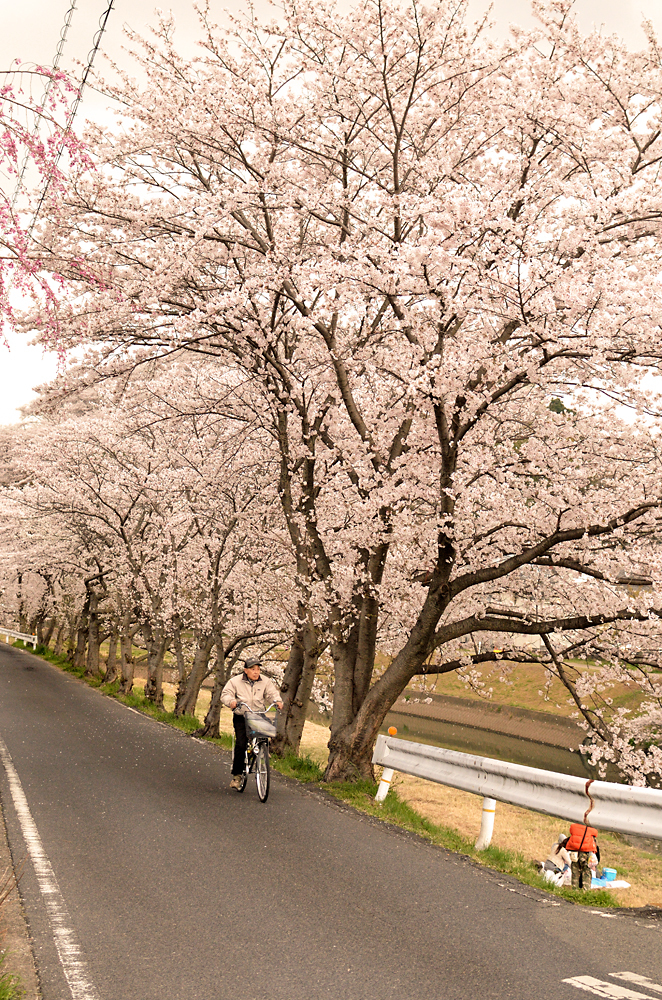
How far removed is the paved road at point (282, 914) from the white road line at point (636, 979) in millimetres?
24

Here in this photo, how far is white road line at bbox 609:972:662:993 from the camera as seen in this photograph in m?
4.69

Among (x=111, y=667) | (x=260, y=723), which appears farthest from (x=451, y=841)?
(x=111, y=667)

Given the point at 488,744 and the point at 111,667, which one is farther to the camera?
the point at 488,744

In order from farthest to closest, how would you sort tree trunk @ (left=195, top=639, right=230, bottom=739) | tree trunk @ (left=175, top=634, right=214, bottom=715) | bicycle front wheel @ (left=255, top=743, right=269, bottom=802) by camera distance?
tree trunk @ (left=175, top=634, right=214, bottom=715) → tree trunk @ (left=195, top=639, right=230, bottom=739) → bicycle front wheel @ (left=255, top=743, right=269, bottom=802)

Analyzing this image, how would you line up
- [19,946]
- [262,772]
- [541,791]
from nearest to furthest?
[19,946], [541,791], [262,772]

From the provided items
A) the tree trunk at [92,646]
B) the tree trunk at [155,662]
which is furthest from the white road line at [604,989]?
the tree trunk at [92,646]

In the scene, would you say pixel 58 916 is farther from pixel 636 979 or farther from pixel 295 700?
pixel 295 700

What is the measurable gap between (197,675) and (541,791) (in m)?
15.8

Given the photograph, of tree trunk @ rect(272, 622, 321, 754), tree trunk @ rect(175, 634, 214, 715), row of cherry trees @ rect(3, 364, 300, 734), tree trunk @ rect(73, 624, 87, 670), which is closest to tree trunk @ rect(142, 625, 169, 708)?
row of cherry trees @ rect(3, 364, 300, 734)

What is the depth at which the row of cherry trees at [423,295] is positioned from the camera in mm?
9258

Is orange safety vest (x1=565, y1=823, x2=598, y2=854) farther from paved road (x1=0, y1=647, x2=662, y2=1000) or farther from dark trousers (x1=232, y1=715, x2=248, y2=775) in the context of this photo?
dark trousers (x1=232, y1=715, x2=248, y2=775)

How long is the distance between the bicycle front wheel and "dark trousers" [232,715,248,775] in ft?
1.19

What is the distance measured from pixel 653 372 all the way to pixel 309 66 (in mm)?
5904

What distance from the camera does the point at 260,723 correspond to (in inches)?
406
